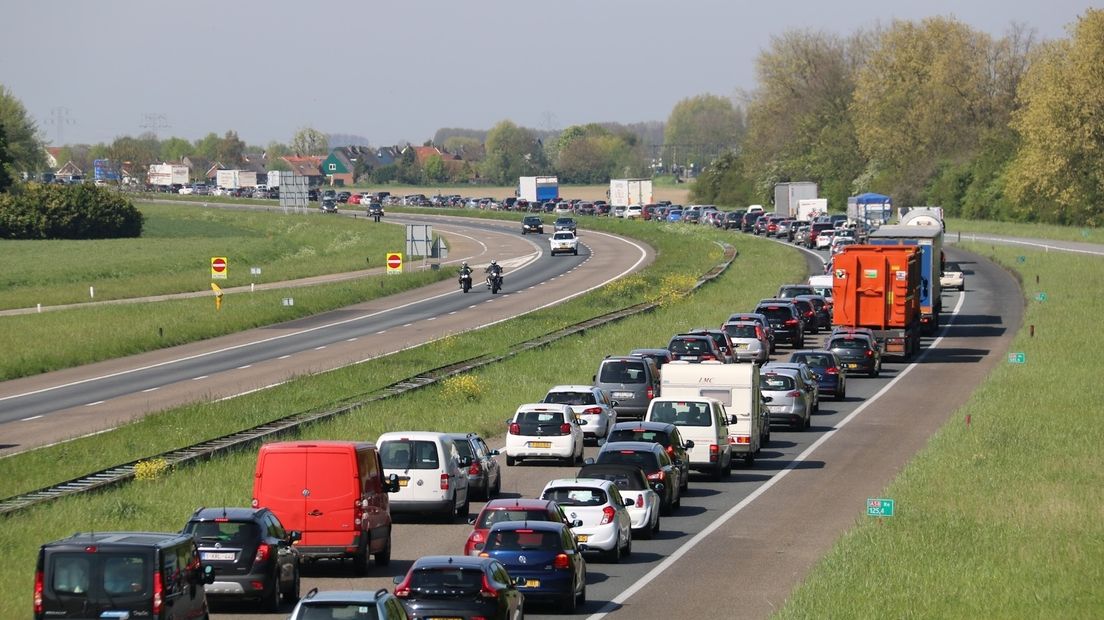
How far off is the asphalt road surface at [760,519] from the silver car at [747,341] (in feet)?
10.9

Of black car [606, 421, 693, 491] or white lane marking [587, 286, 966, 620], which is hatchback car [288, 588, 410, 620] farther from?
black car [606, 421, 693, 491]

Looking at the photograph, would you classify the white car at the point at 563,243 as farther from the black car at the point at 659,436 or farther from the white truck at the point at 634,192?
the black car at the point at 659,436

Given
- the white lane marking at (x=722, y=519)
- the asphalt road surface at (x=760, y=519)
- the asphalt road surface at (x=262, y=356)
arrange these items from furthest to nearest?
the asphalt road surface at (x=262, y=356) < the asphalt road surface at (x=760, y=519) < the white lane marking at (x=722, y=519)

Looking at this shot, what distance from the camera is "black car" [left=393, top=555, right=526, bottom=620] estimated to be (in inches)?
776

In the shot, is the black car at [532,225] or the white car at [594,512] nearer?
the white car at [594,512]

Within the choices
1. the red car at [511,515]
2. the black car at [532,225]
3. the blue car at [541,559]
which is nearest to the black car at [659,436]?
the red car at [511,515]

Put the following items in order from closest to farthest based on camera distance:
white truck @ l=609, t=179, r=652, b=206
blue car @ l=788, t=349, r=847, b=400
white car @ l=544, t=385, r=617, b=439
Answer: white car @ l=544, t=385, r=617, b=439
blue car @ l=788, t=349, r=847, b=400
white truck @ l=609, t=179, r=652, b=206

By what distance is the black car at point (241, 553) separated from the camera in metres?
21.7

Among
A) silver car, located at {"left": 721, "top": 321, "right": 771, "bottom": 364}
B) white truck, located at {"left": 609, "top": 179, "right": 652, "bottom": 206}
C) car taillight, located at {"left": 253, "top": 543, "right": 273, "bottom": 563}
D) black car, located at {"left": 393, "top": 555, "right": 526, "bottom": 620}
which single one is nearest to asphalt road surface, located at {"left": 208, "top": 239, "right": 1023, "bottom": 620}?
car taillight, located at {"left": 253, "top": 543, "right": 273, "bottom": 563}

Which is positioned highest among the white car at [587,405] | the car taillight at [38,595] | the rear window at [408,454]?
the car taillight at [38,595]

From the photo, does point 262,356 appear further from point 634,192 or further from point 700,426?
point 634,192

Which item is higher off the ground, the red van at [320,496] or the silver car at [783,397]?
the red van at [320,496]

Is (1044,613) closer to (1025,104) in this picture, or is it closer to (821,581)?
(821,581)

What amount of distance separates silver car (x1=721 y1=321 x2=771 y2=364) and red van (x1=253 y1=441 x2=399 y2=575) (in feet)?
108
